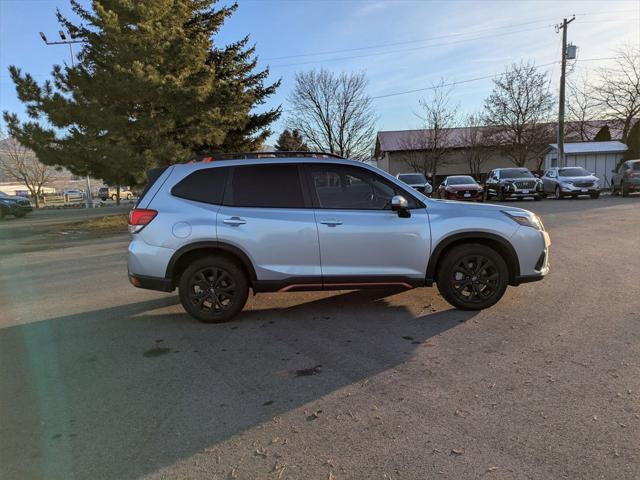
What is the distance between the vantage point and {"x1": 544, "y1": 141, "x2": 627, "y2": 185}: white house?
1346 inches

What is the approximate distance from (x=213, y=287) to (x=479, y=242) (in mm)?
3173

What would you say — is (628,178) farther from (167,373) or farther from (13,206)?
(13,206)

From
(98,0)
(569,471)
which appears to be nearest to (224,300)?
(569,471)

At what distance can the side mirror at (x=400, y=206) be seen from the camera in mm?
5172

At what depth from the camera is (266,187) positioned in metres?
5.41

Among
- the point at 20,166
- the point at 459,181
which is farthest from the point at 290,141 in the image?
the point at 20,166

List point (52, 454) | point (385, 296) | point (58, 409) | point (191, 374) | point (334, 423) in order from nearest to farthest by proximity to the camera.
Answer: point (52, 454)
point (334, 423)
point (58, 409)
point (191, 374)
point (385, 296)

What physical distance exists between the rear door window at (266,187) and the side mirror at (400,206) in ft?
3.31

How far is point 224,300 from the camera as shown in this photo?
551 cm

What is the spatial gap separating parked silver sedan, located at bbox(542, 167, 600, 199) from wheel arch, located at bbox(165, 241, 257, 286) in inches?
917

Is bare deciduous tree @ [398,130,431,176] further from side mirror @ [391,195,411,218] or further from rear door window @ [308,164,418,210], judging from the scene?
side mirror @ [391,195,411,218]

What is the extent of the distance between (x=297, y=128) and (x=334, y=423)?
37.5 m

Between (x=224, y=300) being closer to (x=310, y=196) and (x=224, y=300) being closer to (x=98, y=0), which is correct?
(x=310, y=196)

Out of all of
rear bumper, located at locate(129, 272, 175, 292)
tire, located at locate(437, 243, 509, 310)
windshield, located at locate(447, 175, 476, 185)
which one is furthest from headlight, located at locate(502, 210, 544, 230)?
windshield, located at locate(447, 175, 476, 185)
